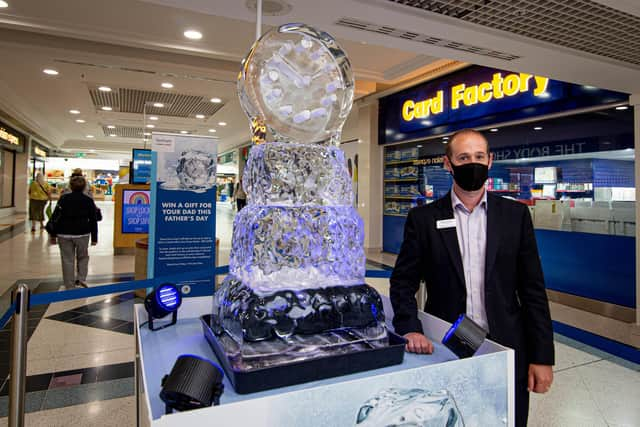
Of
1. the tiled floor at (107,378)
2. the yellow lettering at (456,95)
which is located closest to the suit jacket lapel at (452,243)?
the tiled floor at (107,378)

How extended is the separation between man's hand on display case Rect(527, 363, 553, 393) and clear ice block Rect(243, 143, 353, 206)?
99cm

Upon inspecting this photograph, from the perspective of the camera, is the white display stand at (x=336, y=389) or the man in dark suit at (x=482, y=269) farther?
the man in dark suit at (x=482, y=269)

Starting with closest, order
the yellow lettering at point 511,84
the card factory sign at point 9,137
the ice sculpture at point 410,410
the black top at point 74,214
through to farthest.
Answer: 1. the ice sculpture at point 410,410
2. the black top at point 74,214
3. the yellow lettering at point 511,84
4. the card factory sign at point 9,137

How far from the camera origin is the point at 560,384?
3.00 metres

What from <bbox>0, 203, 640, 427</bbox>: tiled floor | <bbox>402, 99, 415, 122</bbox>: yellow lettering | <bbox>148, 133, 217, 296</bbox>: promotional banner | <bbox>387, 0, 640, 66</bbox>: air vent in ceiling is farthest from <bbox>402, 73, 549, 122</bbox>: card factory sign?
<bbox>148, 133, 217, 296</bbox>: promotional banner

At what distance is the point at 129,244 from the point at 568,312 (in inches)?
312

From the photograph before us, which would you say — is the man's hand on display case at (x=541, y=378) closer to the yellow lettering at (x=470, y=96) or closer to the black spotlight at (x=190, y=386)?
the black spotlight at (x=190, y=386)

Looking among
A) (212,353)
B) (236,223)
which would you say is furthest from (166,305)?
(236,223)

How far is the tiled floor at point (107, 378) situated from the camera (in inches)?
100

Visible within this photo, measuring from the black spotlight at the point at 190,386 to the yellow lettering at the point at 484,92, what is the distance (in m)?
6.33

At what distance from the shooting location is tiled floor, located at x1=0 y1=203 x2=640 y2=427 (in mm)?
2545

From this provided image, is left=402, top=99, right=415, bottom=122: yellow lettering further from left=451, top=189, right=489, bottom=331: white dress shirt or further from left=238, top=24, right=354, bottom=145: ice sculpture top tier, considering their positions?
left=238, top=24, right=354, bottom=145: ice sculpture top tier

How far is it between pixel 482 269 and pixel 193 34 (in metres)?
5.24

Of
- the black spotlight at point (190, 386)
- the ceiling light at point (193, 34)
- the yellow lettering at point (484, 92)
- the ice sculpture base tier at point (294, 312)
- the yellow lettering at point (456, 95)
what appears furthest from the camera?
the yellow lettering at point (456, 95)
